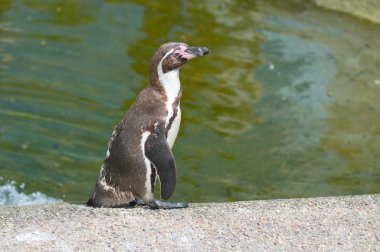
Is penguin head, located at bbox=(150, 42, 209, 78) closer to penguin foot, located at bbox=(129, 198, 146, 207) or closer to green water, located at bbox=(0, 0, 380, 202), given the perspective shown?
penguin foot, located at bbox=(129, 198, 146, 207)

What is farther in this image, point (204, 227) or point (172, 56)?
point (172, 56)

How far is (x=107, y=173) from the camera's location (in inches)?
179

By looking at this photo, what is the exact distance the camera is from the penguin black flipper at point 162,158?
4.30m

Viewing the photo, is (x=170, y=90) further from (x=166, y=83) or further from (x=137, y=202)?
(x=137, y=202)

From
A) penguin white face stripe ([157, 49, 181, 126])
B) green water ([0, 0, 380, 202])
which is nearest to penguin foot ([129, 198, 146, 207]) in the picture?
penguin white face stripe ([157, 49, 181, 126])

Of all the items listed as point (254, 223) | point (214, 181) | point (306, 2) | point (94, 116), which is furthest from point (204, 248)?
point (306, 2)

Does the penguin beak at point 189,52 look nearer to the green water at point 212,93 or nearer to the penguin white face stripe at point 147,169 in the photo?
the penguin white face stripe at point 147,169

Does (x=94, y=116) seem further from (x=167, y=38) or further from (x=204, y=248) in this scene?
(x=204, y=248)

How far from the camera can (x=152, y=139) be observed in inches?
170

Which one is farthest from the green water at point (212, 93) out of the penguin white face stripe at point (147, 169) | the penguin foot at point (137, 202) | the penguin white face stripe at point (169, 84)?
the penguin white face stripe at point (169, 84)

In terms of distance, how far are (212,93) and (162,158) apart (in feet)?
10.0

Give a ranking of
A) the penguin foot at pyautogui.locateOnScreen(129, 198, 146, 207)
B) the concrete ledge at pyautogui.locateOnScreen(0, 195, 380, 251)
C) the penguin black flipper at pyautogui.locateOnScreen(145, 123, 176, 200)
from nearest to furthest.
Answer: the concrete ledge at pyautogui.locateOnScreen(0, 195, 380, 251)
the penguin black flipper at pyautogui.locateOnScreen(145, 123, 176, 200)
the penguin foot at pyautogui.locateOnScreen(129, 198, 146, 207)

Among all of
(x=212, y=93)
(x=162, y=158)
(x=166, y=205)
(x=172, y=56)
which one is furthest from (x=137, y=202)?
(x=212, y=93)

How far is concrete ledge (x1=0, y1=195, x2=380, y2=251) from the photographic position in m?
3.96
